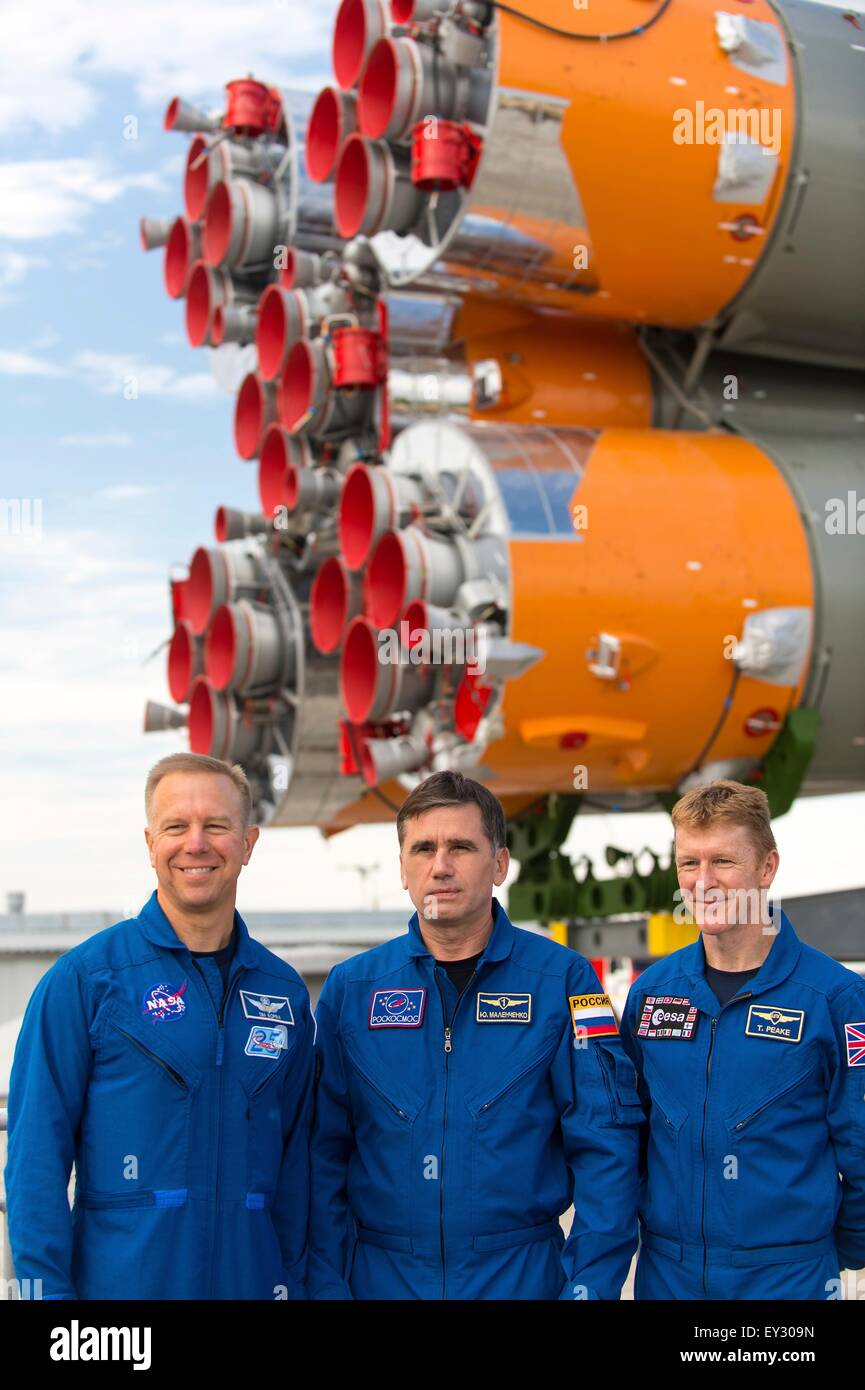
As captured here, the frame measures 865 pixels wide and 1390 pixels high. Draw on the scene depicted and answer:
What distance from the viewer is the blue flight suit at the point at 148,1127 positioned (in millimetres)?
2955

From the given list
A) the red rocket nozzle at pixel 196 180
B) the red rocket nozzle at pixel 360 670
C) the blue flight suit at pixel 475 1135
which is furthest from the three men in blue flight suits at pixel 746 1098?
the red rocket nozzle at pixel 196 180

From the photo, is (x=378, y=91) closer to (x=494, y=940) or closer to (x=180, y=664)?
(x=180, y=664)

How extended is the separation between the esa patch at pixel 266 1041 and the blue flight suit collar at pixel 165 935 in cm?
13

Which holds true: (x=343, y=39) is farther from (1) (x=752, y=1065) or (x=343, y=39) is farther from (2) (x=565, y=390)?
(1) (x=752, y=1065)

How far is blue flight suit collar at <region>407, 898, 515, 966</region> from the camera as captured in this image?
3273mm

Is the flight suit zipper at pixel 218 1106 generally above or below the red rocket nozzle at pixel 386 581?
below

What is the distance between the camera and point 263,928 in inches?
721

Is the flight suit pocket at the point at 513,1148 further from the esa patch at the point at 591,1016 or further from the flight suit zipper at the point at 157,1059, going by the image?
the flight suit zipper at the point at 157,1059

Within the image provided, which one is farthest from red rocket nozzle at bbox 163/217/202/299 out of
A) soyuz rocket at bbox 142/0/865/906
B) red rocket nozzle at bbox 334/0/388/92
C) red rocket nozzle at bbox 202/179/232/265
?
red rocket nozzle at bbox 334/0/388/92

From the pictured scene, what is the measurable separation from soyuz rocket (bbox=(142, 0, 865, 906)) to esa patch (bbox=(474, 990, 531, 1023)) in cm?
584

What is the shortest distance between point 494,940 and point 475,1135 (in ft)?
1.34

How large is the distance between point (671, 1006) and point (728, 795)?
0.47 metres

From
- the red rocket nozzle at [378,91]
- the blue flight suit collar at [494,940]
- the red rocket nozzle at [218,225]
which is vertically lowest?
the blue flight suit collar at [494,940]

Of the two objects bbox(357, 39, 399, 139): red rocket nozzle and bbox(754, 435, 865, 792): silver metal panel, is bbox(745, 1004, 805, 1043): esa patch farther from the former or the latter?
bbox(357, 39, 399, 139): red rocket nozzle
